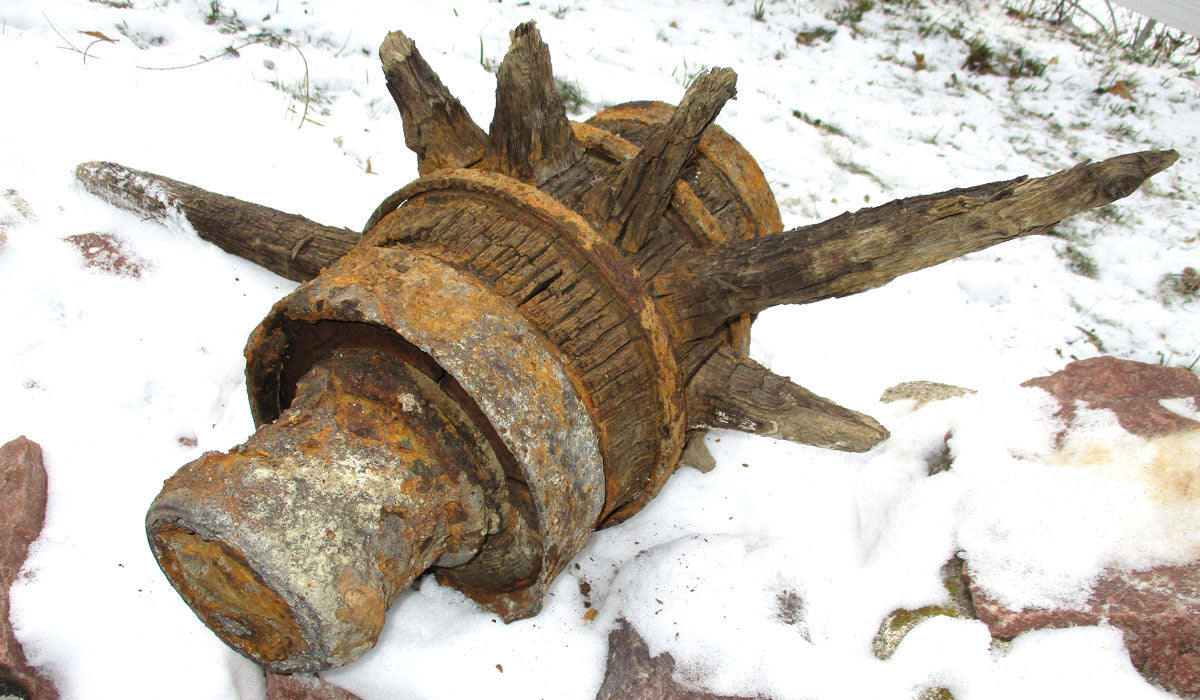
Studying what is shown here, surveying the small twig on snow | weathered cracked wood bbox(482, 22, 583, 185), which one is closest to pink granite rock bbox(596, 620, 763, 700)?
weathered cracked wood bbox(482, 22, 583, 185)

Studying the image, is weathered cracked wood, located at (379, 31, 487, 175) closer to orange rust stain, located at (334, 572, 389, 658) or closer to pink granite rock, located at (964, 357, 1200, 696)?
orange rust stain, located at (334, 572, 389, 658)

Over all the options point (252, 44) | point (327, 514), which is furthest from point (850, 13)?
point (327, 514)

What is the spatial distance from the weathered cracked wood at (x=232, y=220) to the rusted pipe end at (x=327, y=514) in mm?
887

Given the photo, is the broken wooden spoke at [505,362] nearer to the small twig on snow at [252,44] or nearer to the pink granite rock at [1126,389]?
the pink granite rock at [1126,389]

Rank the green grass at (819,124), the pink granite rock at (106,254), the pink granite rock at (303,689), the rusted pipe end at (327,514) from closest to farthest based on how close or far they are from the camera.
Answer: the rusted pipe end at (327,514) → the pink granite rock at (303,689) → the pink granite rock at (106,254) → the green grass at (819,124)

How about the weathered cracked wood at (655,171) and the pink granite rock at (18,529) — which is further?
the pink granite rock at (18,529)

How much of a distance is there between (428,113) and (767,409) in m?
1.08

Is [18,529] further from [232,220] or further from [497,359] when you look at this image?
[497,359]

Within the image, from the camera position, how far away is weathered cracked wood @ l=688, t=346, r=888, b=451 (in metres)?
1.83

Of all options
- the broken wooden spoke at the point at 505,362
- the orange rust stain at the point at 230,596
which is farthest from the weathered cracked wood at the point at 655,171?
the orange rust stain at the point at 230,596

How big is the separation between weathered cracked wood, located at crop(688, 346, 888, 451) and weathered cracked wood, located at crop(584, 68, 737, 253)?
0.37 meters

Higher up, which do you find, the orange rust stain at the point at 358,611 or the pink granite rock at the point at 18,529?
the pink granite rock at the point at 18,529

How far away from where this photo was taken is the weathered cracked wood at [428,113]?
1.90m

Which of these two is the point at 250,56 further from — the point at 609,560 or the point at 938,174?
the point at 938,174
